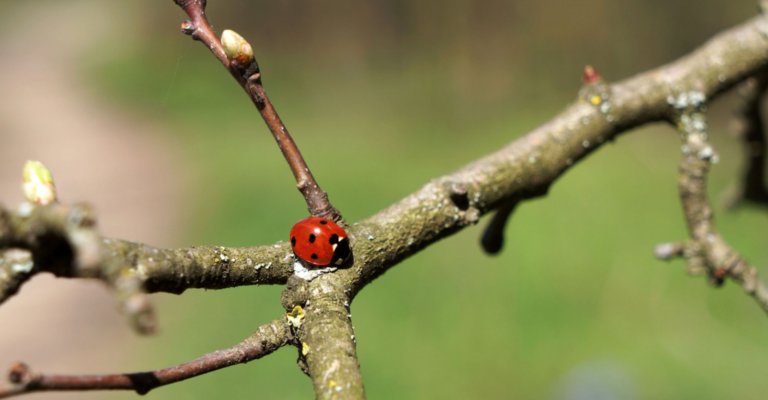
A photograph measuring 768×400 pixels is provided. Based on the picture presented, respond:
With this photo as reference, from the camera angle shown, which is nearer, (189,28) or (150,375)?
(150,375)

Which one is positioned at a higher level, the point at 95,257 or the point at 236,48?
the point at 236,48

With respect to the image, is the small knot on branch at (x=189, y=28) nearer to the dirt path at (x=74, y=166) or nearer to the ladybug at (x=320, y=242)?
the ladybug at (x=320, y=242)

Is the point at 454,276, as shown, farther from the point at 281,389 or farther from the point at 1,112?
the point at 1,112

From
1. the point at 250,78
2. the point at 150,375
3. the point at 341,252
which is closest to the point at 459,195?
the point at 341,252

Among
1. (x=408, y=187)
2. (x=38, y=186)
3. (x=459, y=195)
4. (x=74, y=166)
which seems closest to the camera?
(x=38, y=186)

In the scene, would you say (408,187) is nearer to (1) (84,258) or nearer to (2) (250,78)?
(2) (250,78)

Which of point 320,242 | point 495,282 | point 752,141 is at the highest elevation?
point 495,282

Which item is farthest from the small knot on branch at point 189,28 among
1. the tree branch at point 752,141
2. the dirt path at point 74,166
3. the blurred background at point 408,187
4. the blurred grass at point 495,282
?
the dirt path at point 74,166

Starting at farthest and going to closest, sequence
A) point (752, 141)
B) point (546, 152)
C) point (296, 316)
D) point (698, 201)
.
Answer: point (752, 141) < point (698, 201) < point (546, 152) < point (296, 316)
